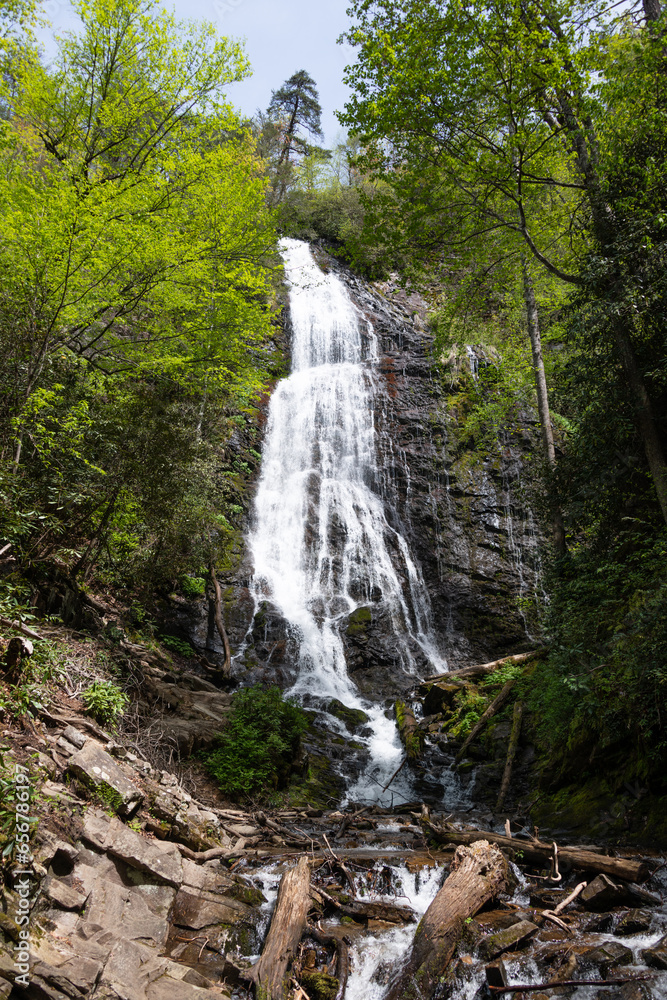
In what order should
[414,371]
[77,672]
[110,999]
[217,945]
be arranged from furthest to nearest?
[414,371], [77,672], [217,945], [110,999]

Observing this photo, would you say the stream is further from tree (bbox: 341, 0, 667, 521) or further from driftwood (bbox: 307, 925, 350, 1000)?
tree (bbox: 341, 0, 667, 521)

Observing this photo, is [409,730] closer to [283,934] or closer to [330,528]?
[283,934]

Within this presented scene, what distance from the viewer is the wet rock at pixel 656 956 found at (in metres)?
3.61

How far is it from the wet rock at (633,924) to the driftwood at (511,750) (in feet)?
12.9

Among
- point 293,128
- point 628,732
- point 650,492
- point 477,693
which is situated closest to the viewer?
point 628,732

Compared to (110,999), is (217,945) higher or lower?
lower

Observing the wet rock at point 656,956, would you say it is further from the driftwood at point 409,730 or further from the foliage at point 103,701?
the driftwood at point 409,730

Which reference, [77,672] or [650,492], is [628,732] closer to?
[650,492]

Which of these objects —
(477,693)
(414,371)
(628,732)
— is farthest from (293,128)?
(628,732)

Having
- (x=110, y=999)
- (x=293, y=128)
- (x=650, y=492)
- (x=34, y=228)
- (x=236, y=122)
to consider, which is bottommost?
(x=110, y=999)

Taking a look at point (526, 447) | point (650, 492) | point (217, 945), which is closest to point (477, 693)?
point (650, 492)

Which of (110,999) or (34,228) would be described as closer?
(110,999)

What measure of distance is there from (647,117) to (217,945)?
9.21m

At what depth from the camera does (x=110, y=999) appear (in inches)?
117
